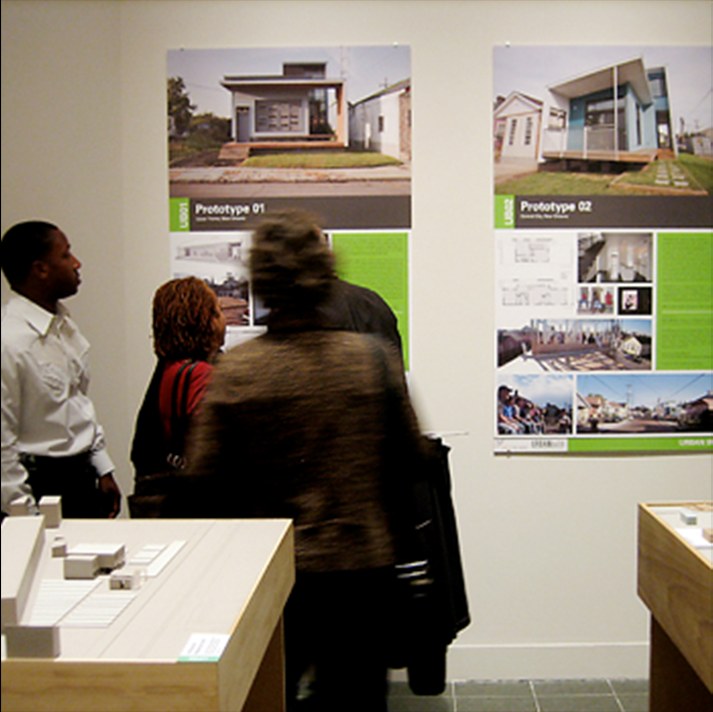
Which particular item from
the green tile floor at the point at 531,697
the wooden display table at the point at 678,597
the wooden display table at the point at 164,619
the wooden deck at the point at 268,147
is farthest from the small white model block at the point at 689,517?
the wooden deck at the point at 268,147

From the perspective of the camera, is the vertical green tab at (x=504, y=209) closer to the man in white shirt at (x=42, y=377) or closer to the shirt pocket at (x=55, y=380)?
the man in white shirt at (x=42, y=377)

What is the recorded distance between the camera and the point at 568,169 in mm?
2979

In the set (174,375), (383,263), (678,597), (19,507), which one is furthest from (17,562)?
(383,263)

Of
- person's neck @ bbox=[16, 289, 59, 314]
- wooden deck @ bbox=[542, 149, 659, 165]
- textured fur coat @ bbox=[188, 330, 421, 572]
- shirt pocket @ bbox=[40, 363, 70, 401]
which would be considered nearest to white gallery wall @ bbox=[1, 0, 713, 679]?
wooden deck @ bbox=[542, 149, 659, 165]

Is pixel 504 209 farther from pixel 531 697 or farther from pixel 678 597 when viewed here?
pixel 531 697

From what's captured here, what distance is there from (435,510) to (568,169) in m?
1.25

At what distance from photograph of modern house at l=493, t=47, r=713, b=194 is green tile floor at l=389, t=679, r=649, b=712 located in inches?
62.6

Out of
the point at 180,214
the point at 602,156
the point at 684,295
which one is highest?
the point at 602,156

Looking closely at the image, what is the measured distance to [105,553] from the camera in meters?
1.34

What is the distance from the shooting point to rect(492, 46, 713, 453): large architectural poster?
2957 mm

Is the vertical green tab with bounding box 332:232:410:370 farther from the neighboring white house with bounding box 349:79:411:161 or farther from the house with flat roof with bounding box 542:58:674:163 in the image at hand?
the house with flat roof with bounding box 542:58:674:163

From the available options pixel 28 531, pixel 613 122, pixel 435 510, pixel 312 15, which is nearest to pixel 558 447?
pixel 435 510

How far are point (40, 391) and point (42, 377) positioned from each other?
0.5 inches

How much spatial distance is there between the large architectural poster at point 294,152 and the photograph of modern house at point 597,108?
32 centimetres
